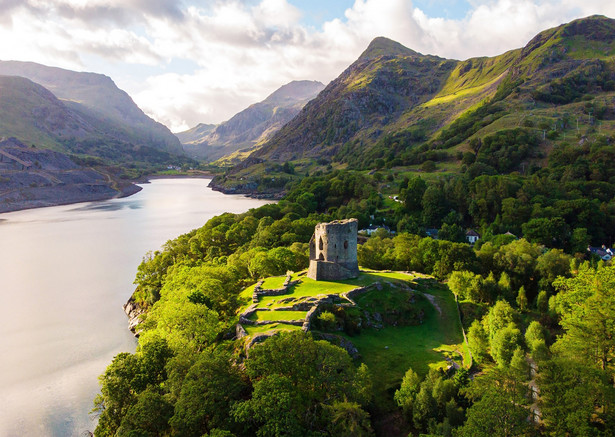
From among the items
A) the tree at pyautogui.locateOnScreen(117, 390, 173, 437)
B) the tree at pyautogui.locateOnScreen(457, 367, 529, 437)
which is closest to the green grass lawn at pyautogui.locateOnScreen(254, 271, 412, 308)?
the tree at pyautogui.locateOnScreen(117, 390, 173, 437)

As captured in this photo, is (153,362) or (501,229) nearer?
(153,362)

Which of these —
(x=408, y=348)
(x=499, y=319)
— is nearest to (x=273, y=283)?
(x=408, y=348)

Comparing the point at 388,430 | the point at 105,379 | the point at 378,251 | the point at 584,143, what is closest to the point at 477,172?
the point at 584,143

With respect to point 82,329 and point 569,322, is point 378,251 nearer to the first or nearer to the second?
point 569,322

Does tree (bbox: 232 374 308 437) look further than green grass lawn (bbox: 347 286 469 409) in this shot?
No

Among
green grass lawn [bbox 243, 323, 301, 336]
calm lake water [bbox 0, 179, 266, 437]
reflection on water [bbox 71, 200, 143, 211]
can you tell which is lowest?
calm lake water [bbox 0, 179, 266, 437]

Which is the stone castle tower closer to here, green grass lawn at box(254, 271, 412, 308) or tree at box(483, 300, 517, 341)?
green grass lawn at box(254, 271, 412, 308)
